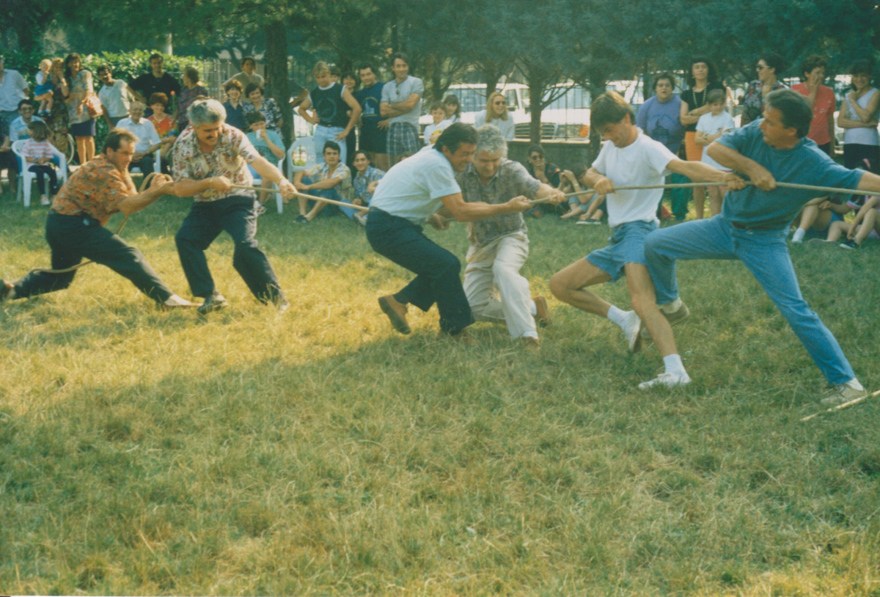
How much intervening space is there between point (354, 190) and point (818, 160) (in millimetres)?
7335

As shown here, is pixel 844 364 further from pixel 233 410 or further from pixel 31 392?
pixel 31 392

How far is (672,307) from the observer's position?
225 inches

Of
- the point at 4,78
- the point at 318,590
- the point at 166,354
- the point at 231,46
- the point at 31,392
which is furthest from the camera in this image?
the point at 231,46

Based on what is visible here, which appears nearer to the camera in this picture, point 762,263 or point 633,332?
point 762,263

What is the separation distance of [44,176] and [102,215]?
7042 millimetres

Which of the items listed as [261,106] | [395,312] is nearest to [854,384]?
[395,312]

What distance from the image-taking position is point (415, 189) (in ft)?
19.4

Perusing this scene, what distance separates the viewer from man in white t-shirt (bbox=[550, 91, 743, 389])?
5.26 meters

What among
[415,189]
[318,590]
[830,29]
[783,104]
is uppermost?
[830,29]

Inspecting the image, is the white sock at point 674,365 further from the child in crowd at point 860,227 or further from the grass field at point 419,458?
the child in crowd at point 860,227

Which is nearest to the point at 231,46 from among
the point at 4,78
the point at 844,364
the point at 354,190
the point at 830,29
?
the point at 4,78

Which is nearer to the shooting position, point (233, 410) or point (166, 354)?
point (233, 410)

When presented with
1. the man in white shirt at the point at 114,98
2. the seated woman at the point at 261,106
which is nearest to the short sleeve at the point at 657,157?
the seated woman at the point at 261,106

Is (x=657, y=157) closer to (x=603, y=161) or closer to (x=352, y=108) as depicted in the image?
(x=603, y=161)
